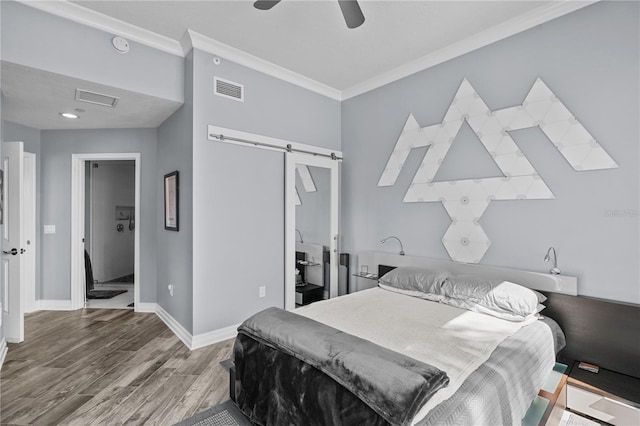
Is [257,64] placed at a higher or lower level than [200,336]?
higher

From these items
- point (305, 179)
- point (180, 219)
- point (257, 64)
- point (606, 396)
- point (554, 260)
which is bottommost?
point (606, 396)

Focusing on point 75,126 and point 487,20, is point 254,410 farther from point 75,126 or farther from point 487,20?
point 75,126

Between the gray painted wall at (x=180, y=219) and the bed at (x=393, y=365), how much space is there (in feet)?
4.40

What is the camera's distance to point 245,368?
198 cm

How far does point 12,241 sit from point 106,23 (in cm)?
235

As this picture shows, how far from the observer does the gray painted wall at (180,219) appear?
304 centimetres

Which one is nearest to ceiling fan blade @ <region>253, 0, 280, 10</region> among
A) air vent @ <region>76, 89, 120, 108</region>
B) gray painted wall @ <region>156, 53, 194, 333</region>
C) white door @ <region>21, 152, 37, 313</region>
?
gray painted wall @ <region>156, 53, 194, 333</region>

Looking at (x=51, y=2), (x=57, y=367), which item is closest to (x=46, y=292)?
(x=57, y=367)

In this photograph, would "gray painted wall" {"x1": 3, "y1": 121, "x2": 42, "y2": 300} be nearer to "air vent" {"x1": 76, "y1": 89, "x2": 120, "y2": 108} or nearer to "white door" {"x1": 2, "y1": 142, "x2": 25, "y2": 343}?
"white door" {"x1": 2, "y1": 142, "x2": 25, "y2": 343}

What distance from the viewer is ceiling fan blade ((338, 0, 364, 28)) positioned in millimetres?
1836

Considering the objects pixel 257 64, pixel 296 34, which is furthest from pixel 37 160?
pixel 296 34

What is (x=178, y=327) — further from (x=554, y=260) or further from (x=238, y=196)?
(x=554, y=260)

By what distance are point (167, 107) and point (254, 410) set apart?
296cm

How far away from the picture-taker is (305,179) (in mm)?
3920
